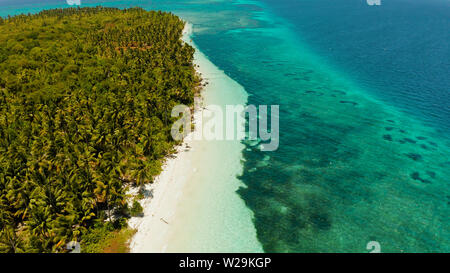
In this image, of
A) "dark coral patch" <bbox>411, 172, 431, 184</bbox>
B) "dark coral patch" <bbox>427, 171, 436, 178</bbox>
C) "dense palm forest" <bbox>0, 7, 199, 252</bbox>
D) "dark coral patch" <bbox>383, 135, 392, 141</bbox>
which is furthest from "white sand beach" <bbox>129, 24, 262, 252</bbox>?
"dark coral patch" <bbox>427, 171, 436, 178</bbox>

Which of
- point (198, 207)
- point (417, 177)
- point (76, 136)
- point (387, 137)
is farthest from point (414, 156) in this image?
point (76, 136)

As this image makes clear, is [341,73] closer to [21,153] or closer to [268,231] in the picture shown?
[268,231]

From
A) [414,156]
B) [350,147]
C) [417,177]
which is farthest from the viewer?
[350,147]

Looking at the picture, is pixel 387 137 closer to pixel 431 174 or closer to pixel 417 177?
pixel 431 174

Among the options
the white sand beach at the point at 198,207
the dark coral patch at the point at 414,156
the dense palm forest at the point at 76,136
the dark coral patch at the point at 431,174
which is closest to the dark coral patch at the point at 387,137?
the dark coral patch at the point at 414,156

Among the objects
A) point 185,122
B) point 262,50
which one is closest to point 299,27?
point 262,50

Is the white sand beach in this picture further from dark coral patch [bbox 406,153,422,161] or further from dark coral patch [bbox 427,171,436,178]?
dark coral patch [bbox 427,171,436,178]

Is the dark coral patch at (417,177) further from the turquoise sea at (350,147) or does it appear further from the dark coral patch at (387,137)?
the dark coral patch at (387,137)
